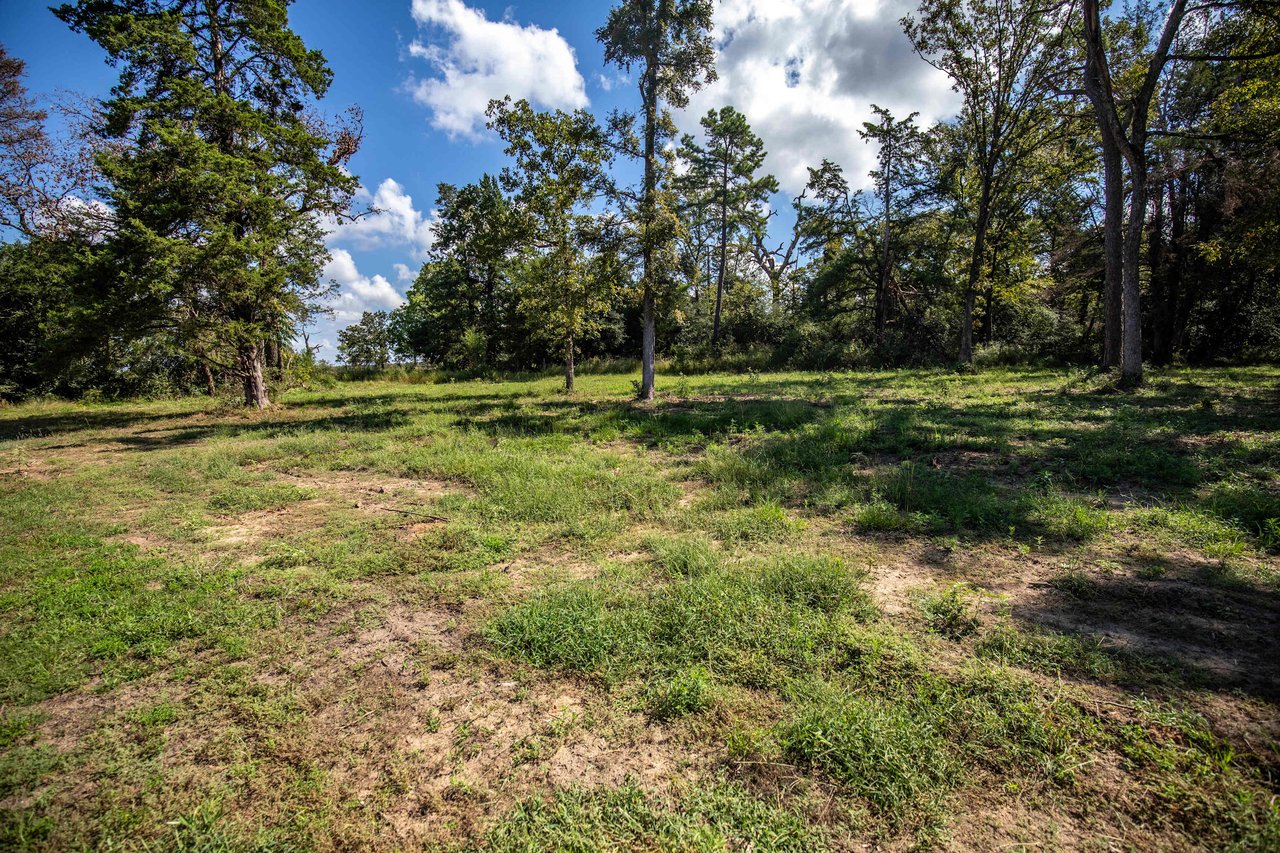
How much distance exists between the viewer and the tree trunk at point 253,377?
1666 cm

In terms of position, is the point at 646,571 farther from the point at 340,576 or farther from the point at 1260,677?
the point at 1260,677

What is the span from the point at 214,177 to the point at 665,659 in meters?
17.2

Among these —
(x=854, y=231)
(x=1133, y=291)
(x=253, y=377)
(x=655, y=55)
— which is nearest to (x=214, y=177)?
(x=253, y=377)

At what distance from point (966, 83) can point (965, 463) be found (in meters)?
21.9

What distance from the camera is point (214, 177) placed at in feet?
42.4

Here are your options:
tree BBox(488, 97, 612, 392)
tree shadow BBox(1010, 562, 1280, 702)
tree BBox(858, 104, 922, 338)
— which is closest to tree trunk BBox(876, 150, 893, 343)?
tree BBox(858, 104, 922, 338)

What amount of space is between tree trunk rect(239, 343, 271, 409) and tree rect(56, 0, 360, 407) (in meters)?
0.06

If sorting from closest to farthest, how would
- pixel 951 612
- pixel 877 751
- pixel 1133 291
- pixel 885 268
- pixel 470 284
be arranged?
pixel 877 751
pixel 951 612
pixel 1133 291
pixel 885 268
pixel 470 284

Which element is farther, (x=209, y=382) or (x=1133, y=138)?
(x=209, y=382)

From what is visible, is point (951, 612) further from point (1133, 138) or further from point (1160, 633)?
point (1133, 138)

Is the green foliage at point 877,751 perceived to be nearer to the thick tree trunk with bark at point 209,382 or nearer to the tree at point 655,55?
the tree at point 655,55

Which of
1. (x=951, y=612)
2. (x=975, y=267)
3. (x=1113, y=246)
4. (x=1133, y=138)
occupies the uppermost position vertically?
(x=1133, y=138)

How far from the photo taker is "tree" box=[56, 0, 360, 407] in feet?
42.4

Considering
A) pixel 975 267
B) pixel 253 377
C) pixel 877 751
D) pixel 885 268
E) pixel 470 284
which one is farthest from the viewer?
pixel 470 284
